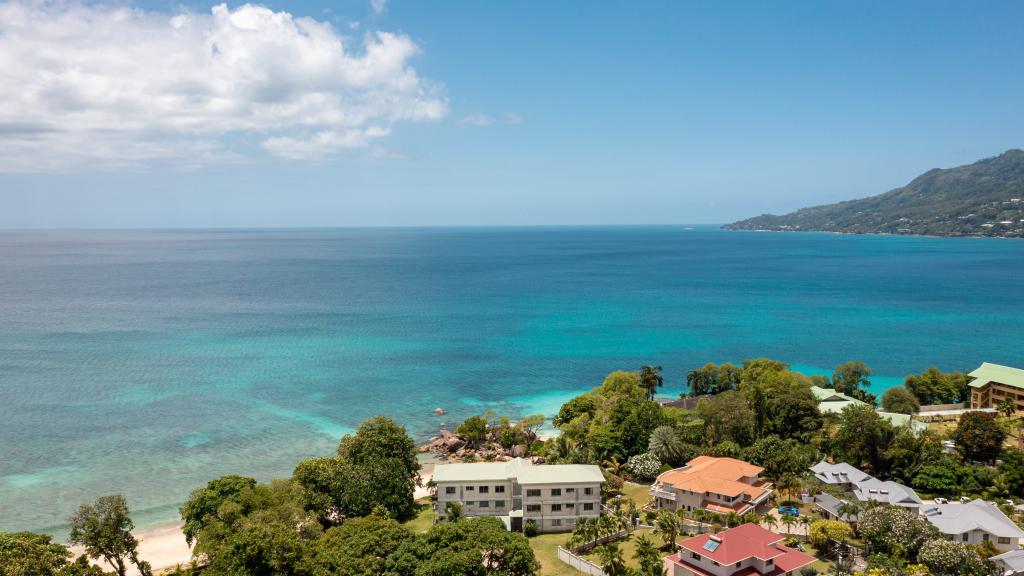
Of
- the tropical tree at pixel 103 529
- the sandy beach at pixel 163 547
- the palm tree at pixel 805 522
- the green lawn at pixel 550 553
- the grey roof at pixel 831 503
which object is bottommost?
the sandy beach at pixel 163 547

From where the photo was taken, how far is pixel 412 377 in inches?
2766

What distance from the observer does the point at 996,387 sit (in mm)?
52281

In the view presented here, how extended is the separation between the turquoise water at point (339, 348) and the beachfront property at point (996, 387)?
44.8 ft

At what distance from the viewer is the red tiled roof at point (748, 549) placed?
2730 cm

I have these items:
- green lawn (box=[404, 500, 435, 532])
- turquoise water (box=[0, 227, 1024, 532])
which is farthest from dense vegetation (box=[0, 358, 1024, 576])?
turquoise water (box=[0, 227, 1024, 532])

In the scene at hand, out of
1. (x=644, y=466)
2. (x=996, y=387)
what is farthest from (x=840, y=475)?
(x=996, y=387)

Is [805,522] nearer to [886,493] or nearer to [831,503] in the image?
[831,503]

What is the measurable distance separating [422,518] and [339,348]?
4970 cm

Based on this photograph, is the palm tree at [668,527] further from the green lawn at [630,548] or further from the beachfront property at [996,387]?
the beachfront property at [996,387]

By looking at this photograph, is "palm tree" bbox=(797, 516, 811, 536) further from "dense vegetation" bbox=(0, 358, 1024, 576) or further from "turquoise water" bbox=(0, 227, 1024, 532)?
"turquoise water" bbox=(0, 227, 1024, 532)

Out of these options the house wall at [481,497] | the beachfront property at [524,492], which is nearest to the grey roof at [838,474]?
the beachfront property at [524,492]

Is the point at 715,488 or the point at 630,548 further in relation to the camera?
the point at 715,488

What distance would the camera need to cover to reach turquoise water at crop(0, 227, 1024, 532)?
4959 centimetres

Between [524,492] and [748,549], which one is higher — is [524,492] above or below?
below
